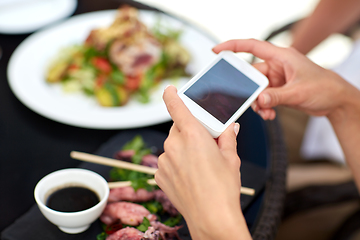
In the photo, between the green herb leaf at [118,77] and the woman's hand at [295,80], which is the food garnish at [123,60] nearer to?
the green herb leaf at [118,77]

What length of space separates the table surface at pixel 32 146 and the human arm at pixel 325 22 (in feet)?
2.20

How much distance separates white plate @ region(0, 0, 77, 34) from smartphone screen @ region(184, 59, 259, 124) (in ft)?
3.62

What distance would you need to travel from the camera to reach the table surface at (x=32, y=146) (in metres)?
0.86

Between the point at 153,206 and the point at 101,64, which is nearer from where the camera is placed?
the point at 153,206

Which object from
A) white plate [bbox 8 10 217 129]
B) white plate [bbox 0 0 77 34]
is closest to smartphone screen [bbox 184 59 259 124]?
white plate [bbox 8 10 217 129]

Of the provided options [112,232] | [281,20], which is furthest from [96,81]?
[281,20]

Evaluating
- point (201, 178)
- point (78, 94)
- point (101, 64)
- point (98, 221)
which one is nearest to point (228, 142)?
point (201, 178)

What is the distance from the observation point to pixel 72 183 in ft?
2.55

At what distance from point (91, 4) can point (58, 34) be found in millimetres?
327

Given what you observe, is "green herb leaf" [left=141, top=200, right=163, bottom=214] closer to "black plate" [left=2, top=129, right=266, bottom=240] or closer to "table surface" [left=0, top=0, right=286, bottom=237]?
"black plate" [left=2, top=129, right=266, bottom=240]

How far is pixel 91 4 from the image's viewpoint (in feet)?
5.73

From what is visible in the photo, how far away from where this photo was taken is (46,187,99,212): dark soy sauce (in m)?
0.72

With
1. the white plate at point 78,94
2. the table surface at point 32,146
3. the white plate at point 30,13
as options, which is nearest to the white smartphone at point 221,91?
the table surface at point 32,146

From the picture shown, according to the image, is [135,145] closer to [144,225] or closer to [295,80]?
[144,225]
